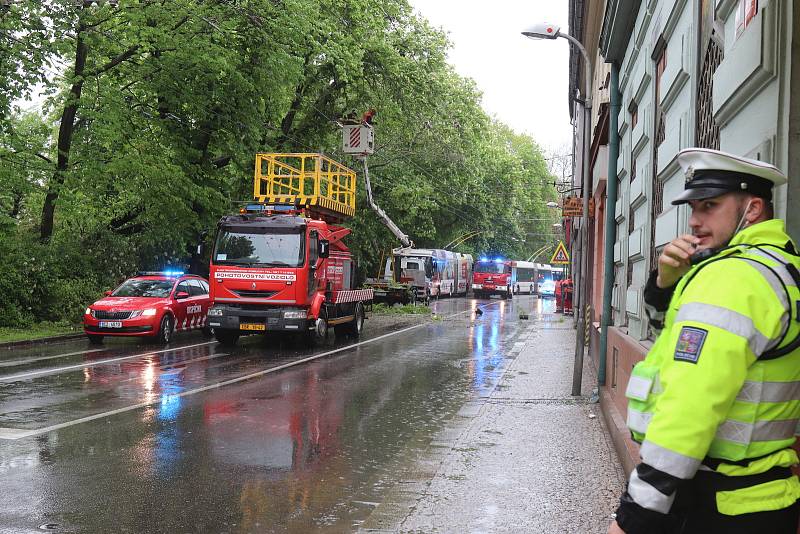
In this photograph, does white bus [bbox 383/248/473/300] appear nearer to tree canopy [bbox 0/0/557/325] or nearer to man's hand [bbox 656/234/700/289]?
tree canopy [bbox 0/0/557/325]

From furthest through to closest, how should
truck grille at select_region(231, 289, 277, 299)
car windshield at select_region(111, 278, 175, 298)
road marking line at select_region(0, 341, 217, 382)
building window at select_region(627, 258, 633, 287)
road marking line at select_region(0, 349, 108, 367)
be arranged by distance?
1. car windshield at select_region(111, 278, 175, 298)
2. truck grille at select_region(231, 289, 277, 299)
3. road marking line at select_region(0, 349, 108, 367)
4. road marking line at select_region(0, 341, 217, 382)
5. building window at select_region(627, 258, 633, 287)

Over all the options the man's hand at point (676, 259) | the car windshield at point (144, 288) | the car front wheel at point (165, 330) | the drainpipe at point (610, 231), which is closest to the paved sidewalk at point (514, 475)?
the drainpipe at point (610, 231)

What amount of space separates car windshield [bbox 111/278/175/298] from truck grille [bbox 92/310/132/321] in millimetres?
1077

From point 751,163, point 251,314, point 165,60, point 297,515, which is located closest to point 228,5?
point 165,60

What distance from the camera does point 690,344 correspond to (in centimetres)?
204

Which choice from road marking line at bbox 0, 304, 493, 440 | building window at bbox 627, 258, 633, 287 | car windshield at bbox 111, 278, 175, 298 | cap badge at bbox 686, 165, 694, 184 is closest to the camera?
cap badge at bbox 686, 165, 694, 184

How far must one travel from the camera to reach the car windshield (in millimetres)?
17781

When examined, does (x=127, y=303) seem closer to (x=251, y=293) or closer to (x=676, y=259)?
(x=251, y=293)

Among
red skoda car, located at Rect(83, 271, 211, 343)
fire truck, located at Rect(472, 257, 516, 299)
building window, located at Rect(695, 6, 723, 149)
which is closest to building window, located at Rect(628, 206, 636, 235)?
building window, located at Rect(695, 6, 723, 149)

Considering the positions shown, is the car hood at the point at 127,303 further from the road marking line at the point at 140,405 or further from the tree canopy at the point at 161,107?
the road marking line at the point at 140,405

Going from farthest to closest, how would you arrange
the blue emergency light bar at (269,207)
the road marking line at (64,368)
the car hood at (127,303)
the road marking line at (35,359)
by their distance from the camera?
the blue emergency light bar at (269,207) < the car hood at (127,303) < the road marking line at (35,359) < the road marking line at (64,368)

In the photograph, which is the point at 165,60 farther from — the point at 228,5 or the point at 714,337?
the point at 714,337

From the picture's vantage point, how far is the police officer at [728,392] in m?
2.01

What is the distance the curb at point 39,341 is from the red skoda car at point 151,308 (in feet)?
1.66
